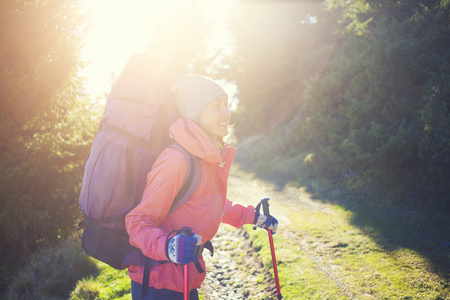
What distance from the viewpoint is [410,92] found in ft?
24.4

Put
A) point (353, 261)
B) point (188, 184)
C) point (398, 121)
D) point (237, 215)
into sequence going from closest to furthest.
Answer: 1. point (188, 184)
2. point (237, 215)
3. point (353, 261)
4. point (398, 121)

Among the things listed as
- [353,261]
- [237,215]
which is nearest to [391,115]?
[353,261]

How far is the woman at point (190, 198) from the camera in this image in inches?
71.2

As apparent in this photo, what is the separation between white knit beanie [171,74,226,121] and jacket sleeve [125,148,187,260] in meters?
0.46

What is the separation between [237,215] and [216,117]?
1091 millimetres

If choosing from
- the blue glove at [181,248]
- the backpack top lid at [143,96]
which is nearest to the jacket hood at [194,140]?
the backpack top lid at [143,96]

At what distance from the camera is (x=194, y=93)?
7.68 ft

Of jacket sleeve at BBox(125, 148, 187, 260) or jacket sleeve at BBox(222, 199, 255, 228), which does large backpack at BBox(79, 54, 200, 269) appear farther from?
jacket sleeve at BBox(222, 199, 255, 228)

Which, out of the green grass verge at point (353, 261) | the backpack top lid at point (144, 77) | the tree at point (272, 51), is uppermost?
the tree at point (272, 51)

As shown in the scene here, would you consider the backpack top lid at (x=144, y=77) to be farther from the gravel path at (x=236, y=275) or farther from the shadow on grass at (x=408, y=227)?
the shadow on grass at (x=408, y=227)

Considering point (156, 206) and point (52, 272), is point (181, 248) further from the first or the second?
point (52, 272)

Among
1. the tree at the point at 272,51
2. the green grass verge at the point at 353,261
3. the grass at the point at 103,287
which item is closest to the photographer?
the green grass verge at the point at 353,261

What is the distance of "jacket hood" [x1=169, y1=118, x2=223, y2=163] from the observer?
2.08 meters

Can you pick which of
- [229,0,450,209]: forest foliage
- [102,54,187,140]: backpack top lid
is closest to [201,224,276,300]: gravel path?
[102,54,187,140]: backpack top lid
